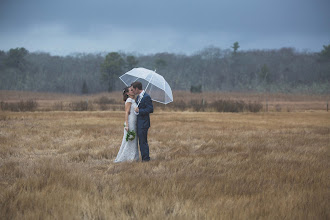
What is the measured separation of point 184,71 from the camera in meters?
115

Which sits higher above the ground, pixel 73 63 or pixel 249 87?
pixel 73 63

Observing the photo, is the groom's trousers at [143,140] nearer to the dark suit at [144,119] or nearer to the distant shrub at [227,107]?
the dark suit at [144,119]

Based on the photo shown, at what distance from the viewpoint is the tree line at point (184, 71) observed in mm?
87562

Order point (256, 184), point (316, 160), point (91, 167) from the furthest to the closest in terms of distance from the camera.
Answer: point (316, 160)
point (91, 167)
point (256, 184)

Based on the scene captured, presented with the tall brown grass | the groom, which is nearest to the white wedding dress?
the groom

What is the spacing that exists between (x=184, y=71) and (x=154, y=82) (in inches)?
4207

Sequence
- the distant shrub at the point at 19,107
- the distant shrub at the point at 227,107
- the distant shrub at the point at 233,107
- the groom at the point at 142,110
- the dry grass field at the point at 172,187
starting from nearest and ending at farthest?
the dry grass field at the point at 172,187, the groom at the point at 142,110, the distant shrub at the point at 19,107, the distant shrub at the point at 233,107, the distant shrub at the point at 227,107

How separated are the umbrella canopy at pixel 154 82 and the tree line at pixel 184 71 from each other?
62.6 m

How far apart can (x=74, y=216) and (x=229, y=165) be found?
4.67m

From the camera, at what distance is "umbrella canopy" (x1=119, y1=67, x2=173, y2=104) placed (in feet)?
29.7

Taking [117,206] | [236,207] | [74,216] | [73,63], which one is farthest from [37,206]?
[73,63]

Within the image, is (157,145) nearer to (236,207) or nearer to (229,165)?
(229,165)

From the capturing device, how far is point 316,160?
30.4 ft

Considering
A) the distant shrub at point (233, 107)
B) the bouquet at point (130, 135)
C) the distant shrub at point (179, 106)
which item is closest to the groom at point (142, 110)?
the bouquet at point (130, 135)
